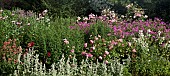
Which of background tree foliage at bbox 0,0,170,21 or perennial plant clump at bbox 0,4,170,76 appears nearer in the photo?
perennial plant clump at bbox 0,4,170,76

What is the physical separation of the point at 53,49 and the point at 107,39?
133cm

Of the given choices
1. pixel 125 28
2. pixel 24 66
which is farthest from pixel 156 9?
pixel 24 66

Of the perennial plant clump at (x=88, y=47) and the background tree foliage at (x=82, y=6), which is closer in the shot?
the perennial plant clump at (x=88, y=47)

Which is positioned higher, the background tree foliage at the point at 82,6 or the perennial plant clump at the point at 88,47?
the background tree foliage at the point at 82,6

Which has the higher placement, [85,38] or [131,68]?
[85,38]

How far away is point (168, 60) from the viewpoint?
8.09 metres

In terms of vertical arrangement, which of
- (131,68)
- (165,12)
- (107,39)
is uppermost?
(165,12)

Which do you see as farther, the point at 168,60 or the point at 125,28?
the point at 125,28

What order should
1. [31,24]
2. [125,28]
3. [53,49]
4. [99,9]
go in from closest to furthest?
[53,49], [31,24], [125,28], [99,9]

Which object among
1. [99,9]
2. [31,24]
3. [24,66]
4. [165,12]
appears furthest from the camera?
[99,9]

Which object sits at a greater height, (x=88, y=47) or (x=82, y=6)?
(x=82, y=6)

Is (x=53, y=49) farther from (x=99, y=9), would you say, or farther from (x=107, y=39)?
(x=99, y=9)

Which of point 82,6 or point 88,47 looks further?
point 82,6

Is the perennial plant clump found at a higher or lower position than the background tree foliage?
lower
